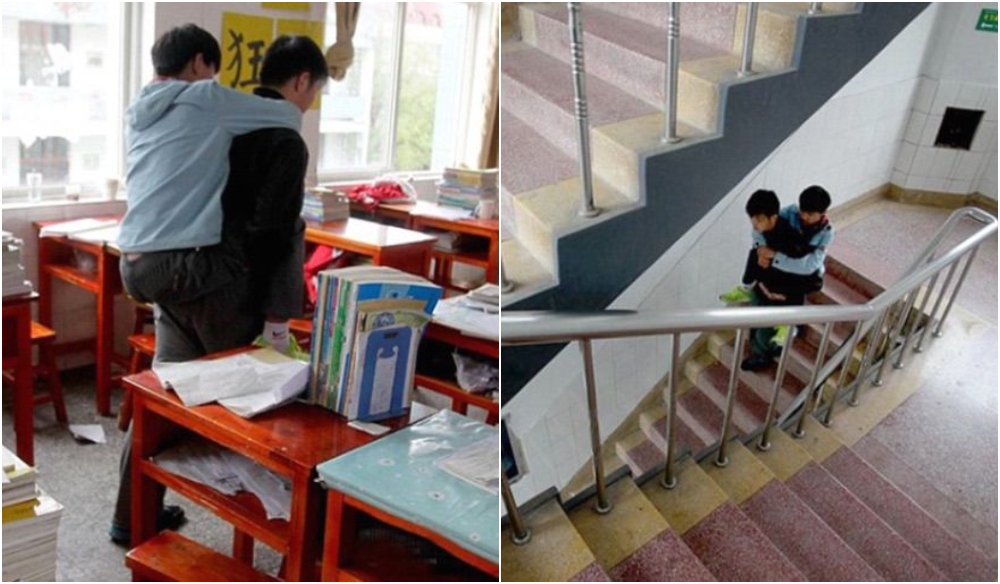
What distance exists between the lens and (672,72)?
1941 millimetres

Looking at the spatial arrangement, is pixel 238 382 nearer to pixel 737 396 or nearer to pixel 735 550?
pixel 735 550

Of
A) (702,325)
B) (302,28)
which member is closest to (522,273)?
(702,325)

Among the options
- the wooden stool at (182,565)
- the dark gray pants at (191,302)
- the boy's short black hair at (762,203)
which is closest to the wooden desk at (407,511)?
the wooden stool at (182,565)

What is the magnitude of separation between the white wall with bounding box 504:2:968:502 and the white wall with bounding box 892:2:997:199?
7 centimetres

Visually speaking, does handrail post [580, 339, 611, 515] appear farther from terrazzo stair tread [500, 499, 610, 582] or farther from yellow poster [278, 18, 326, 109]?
yellow poster [278, 18, 326, 109]

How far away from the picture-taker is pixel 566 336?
1.40 m

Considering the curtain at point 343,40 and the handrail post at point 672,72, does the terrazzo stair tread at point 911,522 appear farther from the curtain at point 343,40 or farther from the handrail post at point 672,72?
the curtain at point 343,40

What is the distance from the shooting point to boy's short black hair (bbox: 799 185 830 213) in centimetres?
323

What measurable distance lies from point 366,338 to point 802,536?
151cm

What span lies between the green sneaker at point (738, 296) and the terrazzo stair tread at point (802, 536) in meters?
1.21

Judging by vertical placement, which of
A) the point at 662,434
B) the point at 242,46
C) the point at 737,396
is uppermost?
the point at 242,46

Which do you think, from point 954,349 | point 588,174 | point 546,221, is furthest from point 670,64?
point 954,349

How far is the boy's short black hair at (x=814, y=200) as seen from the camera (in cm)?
323

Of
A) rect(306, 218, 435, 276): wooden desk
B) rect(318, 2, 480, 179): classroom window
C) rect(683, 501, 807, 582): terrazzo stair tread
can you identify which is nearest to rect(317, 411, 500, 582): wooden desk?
rect(683, 501, 807, 582): terrazzo stair tread
